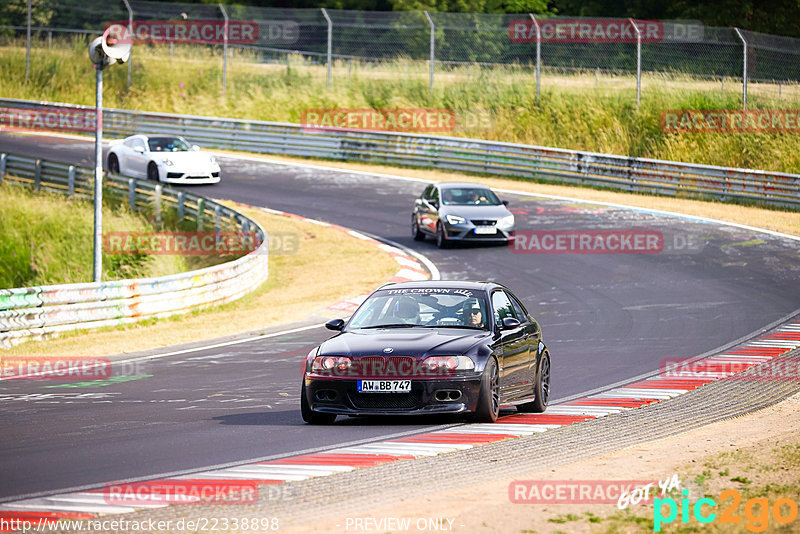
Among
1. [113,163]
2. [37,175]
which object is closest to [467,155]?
[113,163]

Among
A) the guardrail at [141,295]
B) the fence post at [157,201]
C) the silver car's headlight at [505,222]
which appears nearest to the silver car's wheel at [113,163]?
the fence post at [157,201]

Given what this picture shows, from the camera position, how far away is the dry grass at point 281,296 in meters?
17.7

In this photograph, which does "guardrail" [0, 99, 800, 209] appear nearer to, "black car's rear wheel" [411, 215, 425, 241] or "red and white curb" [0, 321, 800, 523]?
"black car's rear wheel" [411, 215, 425, 241]

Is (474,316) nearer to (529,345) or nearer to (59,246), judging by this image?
(529,345)

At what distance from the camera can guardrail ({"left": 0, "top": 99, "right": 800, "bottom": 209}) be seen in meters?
32.8

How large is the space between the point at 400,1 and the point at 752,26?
19.6 meters

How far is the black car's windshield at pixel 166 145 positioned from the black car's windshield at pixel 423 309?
2510 cm

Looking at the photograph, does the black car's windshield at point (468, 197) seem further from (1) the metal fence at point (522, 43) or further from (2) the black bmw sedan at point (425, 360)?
(2) the black bmw sedan at point (425, 360)

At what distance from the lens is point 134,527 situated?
6.93 meters

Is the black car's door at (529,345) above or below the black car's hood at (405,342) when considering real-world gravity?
below

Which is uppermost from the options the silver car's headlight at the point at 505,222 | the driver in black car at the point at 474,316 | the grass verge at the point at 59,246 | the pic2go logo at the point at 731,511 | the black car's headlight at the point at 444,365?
the driver in black car at the point at 474,316

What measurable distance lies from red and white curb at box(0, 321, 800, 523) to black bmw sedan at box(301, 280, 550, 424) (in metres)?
0.32

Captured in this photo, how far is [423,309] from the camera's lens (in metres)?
11.6

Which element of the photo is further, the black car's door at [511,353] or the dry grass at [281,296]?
the dry grass at [281,296]
